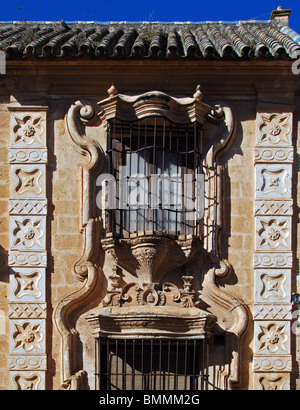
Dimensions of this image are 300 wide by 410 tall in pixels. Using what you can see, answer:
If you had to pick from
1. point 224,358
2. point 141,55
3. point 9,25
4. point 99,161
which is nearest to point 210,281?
point 224,358

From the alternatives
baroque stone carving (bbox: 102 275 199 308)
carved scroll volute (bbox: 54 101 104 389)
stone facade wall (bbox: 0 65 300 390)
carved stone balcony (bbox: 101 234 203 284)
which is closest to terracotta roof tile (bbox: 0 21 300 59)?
stone facade wall (bbox: 0 65 300 390)

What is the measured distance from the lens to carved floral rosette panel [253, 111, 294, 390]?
45.7ft

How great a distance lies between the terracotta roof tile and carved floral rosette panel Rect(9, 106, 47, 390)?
1.02 metres

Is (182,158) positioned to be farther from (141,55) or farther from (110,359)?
(110,359)

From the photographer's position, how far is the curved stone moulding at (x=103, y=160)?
14.0m

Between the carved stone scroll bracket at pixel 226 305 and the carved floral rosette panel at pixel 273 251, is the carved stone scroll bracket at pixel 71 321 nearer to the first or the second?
the carved stone scroll bracket at pixel 226 305

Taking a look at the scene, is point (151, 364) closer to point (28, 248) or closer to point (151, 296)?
point (151, 296)

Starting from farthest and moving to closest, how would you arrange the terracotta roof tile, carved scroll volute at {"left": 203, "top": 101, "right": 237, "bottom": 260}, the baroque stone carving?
1. the terracotta roof tile
2. carved scroll volute at {"left": 203, "top": 101, "right": 237, "bottom": 260}
3. the baroque stone carving

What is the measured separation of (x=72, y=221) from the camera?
14539 millimetres

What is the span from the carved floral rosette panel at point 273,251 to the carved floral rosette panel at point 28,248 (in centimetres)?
291

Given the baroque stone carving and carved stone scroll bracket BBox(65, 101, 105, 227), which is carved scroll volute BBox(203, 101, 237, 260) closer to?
the baroque stone carving

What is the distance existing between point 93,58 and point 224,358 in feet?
14.9

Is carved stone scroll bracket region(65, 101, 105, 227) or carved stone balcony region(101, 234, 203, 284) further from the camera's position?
carved stone scroll bracket region(65, 101, 105, 227)

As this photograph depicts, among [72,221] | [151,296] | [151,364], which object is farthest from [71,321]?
[72,221]
